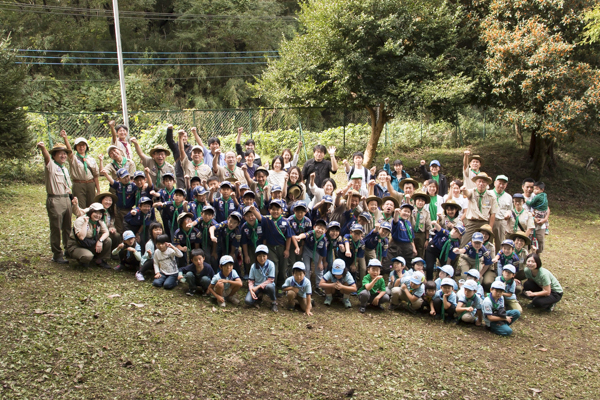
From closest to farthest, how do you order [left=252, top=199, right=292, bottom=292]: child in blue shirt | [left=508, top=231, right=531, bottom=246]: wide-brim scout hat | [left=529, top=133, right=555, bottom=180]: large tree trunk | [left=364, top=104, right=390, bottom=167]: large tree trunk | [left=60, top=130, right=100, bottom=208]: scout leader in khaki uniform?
[left=252, top=199, right=292, bottom=292]: child in blue shirt
[left=60, top=130, right=100, bottom=208]: scout leader in khaki uniform
[left=508, top=231, right=531, bottom=246]: wide-brim scout hat
[left=364, top=104, right=390, bottom=167]: large tree trunk
[left=529, top=133, right=555, bottom=180]: large tree trunk

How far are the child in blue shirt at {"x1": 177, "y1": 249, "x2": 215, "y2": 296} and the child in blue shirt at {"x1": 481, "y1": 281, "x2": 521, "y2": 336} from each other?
4.04m

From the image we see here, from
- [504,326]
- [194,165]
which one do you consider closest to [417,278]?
[504,326]

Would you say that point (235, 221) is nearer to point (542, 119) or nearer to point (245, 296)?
point (245, 296)

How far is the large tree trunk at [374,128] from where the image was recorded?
16.1 metres

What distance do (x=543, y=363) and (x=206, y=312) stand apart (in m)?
4.56

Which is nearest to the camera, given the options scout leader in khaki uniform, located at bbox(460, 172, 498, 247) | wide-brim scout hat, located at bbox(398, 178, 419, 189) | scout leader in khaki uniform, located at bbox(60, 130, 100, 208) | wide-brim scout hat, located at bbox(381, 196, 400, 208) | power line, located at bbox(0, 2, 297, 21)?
scout leader in khaki uniform, located at bbox(60, 130, 100, 208)

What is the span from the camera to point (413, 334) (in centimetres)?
662

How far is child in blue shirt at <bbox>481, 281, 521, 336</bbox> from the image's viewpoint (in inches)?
270

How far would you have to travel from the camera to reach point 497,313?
22.7 ft

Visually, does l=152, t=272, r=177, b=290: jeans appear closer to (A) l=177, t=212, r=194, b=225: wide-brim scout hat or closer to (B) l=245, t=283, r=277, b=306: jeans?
(A) l=177, t=212, r=194, b=225: wide-brim scout hat

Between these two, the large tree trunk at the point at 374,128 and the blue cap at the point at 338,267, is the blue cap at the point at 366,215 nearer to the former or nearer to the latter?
the blue cap at the point at 338,267

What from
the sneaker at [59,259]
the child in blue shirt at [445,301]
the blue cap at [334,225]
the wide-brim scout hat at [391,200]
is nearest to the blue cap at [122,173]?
the sneaker at [59,259]

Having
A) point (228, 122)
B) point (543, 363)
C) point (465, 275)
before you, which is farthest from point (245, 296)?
point (228, 122)

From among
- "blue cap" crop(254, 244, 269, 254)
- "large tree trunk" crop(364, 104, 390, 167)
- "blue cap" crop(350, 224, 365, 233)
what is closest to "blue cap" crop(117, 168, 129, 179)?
"blue cap" crop(254, 244, 269, 254)
